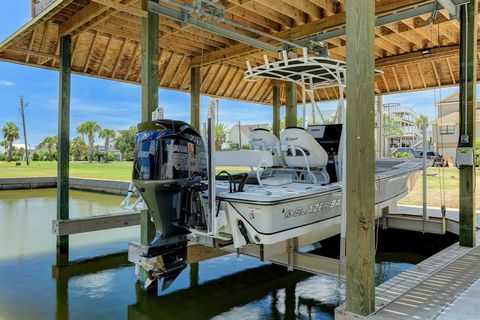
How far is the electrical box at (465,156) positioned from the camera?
420cm

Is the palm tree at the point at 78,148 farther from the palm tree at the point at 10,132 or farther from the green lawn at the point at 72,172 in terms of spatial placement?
the green lawn at the point at 72,172

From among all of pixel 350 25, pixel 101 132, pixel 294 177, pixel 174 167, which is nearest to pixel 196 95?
pixel 294 177

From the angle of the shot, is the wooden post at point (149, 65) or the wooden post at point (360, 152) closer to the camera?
the wooden post at point (360, 152)

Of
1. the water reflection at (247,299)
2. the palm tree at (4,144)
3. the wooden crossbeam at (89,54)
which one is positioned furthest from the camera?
the palm tree at (4,144)

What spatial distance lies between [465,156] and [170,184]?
3.42 m

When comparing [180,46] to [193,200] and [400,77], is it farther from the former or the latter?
[400,77]

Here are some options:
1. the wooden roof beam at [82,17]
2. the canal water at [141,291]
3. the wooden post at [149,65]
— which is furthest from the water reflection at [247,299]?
the wooden roof beam at [82,17]

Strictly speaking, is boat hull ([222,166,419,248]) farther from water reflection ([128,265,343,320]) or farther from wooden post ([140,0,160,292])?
wooden post ([140,0,160,292])

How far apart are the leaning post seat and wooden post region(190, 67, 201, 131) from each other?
3.56 m

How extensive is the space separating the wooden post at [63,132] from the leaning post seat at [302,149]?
12.1ft

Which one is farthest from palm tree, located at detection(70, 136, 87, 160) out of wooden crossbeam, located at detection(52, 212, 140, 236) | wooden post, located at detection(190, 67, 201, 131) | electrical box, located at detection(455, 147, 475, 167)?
electrical box, located at detection(455, 147, 475, 167)

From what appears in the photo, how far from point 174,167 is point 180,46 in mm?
4489

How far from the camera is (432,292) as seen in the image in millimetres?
2771

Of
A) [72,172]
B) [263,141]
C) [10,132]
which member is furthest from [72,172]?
[10,132]
